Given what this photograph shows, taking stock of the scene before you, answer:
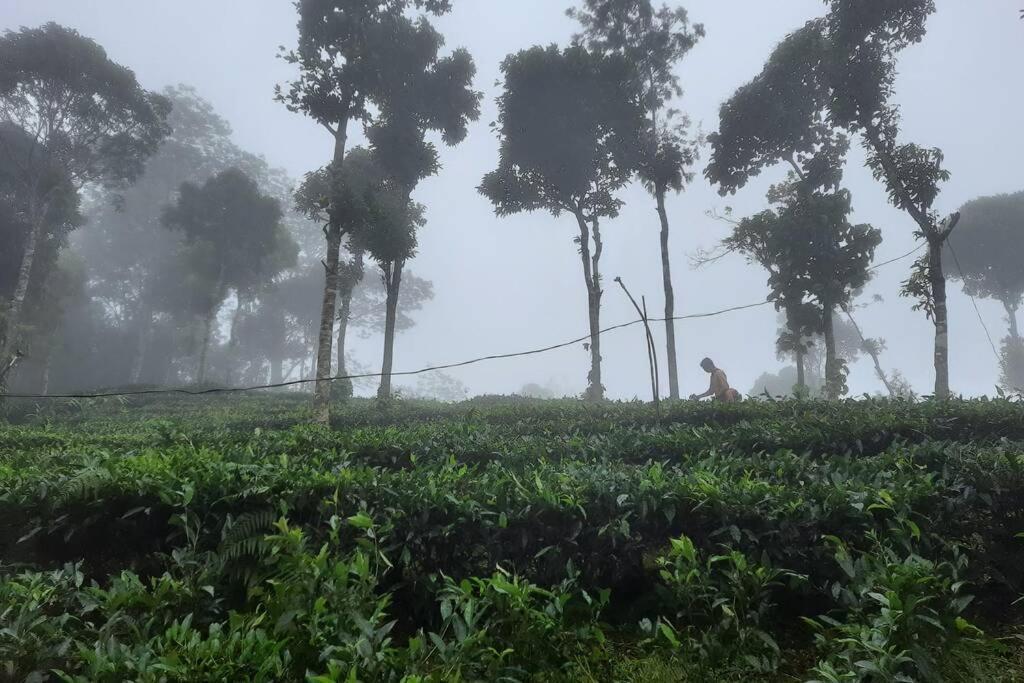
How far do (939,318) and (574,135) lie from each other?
12.6m

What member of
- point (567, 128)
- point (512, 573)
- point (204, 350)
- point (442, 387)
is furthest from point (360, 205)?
point (442, 387)

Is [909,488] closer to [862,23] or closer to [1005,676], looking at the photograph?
[1005,676]

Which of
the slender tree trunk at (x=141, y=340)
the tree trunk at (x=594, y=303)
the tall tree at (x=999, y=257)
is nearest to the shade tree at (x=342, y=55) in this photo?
the tree trunk at (x=594, y=303)

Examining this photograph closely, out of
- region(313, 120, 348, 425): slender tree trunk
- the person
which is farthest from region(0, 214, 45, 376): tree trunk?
the person

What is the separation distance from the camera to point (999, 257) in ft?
105

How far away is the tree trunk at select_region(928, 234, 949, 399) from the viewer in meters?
12.8

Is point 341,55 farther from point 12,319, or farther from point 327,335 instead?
point 12,319

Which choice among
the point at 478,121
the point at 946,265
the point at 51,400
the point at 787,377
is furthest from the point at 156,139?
the point at 787,377

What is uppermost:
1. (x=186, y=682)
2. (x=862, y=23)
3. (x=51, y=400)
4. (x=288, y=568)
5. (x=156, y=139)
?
(x=156, y=139)

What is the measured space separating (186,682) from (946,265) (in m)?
41.4

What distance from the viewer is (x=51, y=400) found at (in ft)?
61.7

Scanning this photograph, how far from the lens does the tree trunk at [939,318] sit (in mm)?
12812

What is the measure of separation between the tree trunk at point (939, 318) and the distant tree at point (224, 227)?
29.0 m

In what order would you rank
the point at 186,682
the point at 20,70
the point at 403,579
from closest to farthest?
the point at 186,682
the point at 403,579
the point at 20,70
